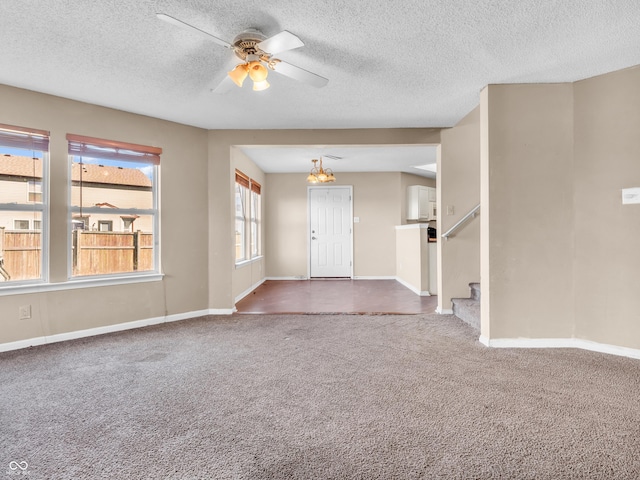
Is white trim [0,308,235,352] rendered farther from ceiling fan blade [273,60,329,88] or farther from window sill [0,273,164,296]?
ceiling fan blade [273,60,329,88]

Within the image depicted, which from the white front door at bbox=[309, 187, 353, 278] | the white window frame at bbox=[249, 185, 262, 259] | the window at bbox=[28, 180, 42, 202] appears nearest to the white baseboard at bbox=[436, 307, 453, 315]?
the white front door at bbox=[309, 187, 353, 278]

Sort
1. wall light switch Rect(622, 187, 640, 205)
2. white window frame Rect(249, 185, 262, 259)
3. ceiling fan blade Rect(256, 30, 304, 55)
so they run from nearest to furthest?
ceiling fan blade Rect(256, 30, 304, 55) → wall light switch Rect(622, 187, 640, 205) → white window frame Rect(249, 185, 262, 259)

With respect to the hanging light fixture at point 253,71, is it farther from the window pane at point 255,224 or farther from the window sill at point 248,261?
the window pane at point 255,224

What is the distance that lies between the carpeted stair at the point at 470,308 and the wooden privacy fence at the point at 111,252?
143 inches

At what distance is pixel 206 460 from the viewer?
1.49 meters

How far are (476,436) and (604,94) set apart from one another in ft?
9.64

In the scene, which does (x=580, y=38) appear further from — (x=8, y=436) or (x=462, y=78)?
(x=8, y=436)

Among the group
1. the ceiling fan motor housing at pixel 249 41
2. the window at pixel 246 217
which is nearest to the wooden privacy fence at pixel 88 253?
the window at pixel 246 217

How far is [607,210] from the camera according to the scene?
9.25ft

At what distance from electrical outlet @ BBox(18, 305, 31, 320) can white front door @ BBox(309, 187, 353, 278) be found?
498 centimetres

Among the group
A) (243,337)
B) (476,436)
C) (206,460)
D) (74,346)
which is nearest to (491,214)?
(476,436)

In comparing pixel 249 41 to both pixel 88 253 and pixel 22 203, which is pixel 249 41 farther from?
pixel 88 253

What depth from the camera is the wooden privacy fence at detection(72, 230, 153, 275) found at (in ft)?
11.3

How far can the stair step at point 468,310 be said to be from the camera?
11.7 ft
